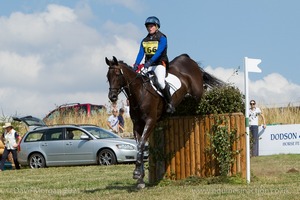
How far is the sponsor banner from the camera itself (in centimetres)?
2508

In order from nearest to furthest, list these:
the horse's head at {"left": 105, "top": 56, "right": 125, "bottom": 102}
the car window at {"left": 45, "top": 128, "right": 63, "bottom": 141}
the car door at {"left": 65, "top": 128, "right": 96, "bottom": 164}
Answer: the horse's head at {"left": 105, "top": 56, "right": 125, "bottom": 102}
the car door at {"left": 65, "top": 128, "right": 96, "bottom": 164}
the car window at {"left": 45, "top": 128, "right": 63, "bottom": 141}

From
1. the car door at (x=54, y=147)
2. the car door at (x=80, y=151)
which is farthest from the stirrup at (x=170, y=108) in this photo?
the car door at (x=54, y=147)

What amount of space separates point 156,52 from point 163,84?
0.64 metres

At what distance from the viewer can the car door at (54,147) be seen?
2356 cm

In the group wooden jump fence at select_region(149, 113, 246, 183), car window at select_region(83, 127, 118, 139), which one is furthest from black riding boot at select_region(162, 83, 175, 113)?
car window at select_region(83, 127, 118, 139)

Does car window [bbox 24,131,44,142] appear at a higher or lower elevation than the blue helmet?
lower

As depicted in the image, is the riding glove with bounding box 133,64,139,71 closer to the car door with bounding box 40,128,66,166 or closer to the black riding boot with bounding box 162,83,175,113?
the black riding boot with bounding box 162,83,175,113

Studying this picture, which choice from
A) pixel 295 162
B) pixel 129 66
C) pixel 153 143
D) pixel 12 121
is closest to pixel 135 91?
pixel 129 66

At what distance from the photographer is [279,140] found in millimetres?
25172

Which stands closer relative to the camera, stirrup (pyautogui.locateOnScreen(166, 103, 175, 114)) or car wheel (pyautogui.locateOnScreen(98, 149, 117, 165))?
stirrup (pyautogui.locateOnScreen(166, 103, 175, 114))

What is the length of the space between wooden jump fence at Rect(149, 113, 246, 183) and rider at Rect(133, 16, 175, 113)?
0.88m

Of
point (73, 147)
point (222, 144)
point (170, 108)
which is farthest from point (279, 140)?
Result: point (170, 108)

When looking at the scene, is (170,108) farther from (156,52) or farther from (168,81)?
(156,52)

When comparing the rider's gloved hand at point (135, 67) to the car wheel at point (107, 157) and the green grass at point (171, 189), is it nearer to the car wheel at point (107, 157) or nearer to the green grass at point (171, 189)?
the green grass at point (171, 189)
